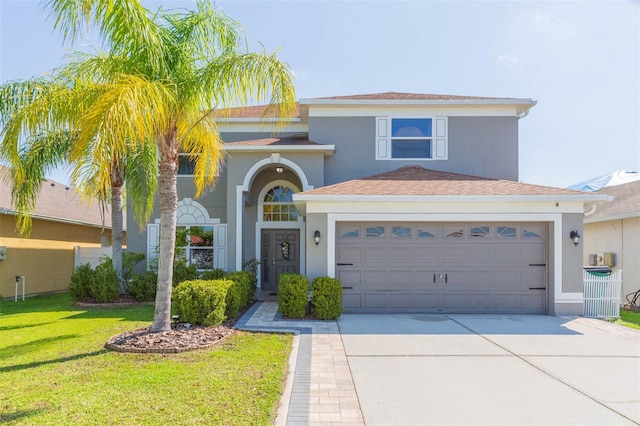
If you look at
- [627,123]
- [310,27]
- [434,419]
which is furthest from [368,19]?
[627,123]

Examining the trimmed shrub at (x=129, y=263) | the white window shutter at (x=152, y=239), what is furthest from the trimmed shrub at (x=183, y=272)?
the trimmed shrub at (x=129, y=263)

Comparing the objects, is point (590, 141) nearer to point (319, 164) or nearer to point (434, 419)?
point (319, 164)

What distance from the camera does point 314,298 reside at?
916cm

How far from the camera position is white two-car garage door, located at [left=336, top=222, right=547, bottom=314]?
9938 mm

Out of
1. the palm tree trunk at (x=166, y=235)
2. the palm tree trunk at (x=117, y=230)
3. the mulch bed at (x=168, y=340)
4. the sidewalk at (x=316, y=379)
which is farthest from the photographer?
the palm tree trunk at (x=117, y=230)

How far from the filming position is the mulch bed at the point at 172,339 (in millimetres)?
6469

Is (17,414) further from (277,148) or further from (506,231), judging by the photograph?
(506,231)

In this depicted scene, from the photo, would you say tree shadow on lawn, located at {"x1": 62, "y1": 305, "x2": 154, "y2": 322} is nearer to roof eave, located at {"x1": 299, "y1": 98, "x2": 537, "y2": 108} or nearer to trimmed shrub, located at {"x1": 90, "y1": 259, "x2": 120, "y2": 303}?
trimmed shrub, located at {"x1": 90, "y1": 259, "x2": 120, "y2": 303}

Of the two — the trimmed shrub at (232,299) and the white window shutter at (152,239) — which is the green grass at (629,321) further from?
the white window shutter at (152,239)

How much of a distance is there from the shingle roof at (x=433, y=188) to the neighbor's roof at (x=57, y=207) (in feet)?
31.1

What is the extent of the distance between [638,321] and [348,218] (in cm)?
792

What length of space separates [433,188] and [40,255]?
48.6 feet

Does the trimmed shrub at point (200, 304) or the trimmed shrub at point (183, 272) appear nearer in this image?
the trimmed shrub at point (200, 304)

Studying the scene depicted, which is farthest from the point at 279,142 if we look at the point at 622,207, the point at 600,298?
the point at 622,207
